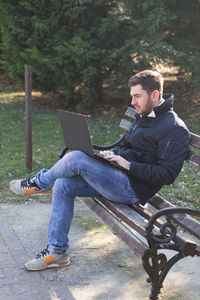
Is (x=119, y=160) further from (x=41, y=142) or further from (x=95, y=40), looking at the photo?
(x=95, y=40)

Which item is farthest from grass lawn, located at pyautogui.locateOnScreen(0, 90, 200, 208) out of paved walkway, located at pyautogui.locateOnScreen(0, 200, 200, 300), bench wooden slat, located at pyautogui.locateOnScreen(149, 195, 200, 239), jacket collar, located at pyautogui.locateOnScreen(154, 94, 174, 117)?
bench wooden slat, located at pyautogui.locateOnScreen(149, 195, 200, 239)

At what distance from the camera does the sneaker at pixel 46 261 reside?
3.53 metres

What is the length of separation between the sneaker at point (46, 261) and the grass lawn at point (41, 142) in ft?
5.41

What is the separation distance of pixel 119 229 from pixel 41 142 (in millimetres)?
4679

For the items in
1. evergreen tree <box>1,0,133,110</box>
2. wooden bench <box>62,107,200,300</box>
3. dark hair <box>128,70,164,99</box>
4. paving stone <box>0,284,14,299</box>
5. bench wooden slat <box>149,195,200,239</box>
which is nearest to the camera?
wooden bench <box>62,107,200,300</box>

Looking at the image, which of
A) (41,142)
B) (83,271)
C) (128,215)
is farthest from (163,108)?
(41,142)

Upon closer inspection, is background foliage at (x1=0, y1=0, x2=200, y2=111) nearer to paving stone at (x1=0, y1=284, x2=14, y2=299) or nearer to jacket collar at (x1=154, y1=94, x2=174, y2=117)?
jacket collar at (x1=154, y1=94, x2=174, y2=117)

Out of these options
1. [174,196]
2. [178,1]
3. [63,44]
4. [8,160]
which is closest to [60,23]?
[63,44]

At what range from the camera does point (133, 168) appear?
3.42m

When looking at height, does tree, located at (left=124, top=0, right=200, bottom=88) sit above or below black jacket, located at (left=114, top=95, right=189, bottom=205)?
above

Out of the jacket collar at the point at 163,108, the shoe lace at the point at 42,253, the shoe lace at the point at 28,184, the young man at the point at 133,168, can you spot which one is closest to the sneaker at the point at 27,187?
the shoe lace at the point at 28,184

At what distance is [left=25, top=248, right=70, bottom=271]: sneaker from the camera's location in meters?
3.53

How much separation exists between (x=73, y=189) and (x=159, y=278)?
1.00 meters

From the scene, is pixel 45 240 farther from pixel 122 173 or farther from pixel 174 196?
pixel 174 196
